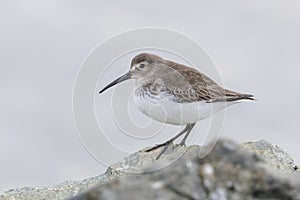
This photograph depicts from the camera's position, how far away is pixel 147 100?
14.9 m

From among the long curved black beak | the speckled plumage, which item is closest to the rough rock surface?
the speckled plumage

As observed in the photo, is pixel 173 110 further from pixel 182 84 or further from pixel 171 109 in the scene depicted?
pixel 182 84

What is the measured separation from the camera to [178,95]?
48.8 ft

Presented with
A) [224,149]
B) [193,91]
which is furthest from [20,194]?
[224,149]

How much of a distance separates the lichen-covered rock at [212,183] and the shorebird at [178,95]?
8.99 metres

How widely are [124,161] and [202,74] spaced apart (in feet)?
8.88

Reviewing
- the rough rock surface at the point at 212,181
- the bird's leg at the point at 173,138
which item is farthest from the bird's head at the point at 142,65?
the rough rock surface at the point at 212,181

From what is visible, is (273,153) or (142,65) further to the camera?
(142,65)

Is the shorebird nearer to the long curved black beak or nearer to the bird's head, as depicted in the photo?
the bird's head

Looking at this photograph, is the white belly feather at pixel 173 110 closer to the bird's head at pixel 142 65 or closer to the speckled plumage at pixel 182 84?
the speckled plumage at pixel 182 84

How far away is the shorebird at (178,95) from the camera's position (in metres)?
14.8

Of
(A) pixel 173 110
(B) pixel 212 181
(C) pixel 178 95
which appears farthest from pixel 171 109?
(B) pixel 212 181

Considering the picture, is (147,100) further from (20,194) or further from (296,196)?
(296,196)

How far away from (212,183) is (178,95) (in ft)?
31.0
